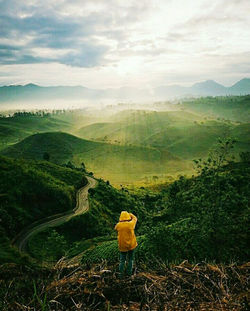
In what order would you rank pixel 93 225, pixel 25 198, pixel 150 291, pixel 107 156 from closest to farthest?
pixel 150 291 < pixel 25 198 < pixel 93 225 < pixel 107 156

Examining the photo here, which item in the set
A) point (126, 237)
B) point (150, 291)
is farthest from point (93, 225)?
point (150, 291)

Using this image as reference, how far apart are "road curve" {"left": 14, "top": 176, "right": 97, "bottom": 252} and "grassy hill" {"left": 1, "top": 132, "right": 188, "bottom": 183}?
77436 mm

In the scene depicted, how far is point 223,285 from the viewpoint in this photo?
218 inches

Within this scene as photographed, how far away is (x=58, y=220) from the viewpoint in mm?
47562

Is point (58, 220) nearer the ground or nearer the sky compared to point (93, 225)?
nearer the sky

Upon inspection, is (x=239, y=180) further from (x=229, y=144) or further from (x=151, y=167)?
(x=151, y=167)

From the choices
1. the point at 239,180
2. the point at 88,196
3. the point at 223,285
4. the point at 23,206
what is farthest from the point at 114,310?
the point at 88,196

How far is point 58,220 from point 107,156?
131m

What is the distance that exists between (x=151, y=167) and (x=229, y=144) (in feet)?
491

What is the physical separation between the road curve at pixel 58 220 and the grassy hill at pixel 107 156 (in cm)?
7744

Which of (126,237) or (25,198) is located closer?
(126,237)

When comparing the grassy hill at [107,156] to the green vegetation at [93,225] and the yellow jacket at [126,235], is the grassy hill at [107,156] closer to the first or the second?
the green vegetation at [93,225]

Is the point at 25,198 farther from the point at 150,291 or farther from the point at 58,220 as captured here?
the point at 150,291

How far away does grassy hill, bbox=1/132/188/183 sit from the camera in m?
157
